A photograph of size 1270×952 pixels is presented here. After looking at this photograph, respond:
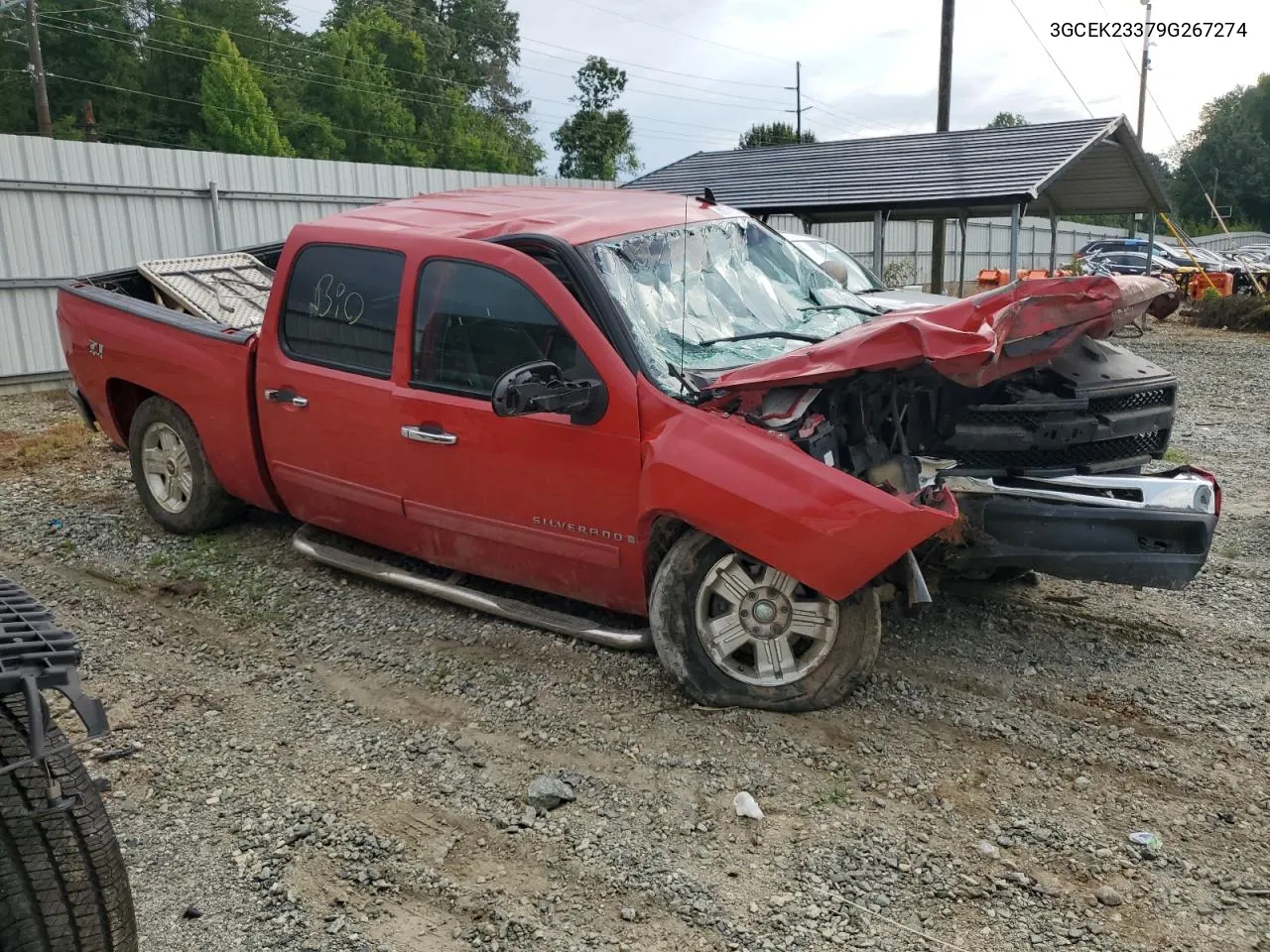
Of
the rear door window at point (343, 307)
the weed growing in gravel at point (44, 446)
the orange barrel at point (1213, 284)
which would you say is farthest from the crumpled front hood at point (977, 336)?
the orange barrel at point (1213, 284)

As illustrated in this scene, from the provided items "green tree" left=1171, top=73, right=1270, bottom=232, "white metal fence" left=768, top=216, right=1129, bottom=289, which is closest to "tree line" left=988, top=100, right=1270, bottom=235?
"green tree" left=1171, top=73, right=1270, bottom=232

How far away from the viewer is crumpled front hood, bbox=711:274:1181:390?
3633 millimetres

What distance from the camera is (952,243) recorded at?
33.2 meters

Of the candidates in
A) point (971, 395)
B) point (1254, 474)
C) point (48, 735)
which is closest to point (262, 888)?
point (48, 735)

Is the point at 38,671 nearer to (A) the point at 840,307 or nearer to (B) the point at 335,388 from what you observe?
(B) the point at 335,388

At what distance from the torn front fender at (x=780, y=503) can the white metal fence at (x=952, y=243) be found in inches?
778

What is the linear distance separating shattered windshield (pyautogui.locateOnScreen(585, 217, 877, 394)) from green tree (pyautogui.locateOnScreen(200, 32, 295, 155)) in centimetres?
3948

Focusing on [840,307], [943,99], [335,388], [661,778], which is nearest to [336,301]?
[335,388]

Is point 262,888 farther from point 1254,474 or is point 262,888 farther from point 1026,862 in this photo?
point 1254,474

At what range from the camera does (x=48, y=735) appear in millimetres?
2125

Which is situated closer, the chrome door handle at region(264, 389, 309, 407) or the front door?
the front door

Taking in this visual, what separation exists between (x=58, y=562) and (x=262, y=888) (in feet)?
11.8

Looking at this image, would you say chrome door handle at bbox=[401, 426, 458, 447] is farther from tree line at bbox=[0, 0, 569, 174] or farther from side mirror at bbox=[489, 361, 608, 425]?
tree line at bbox=[0, 0, 569, 174]

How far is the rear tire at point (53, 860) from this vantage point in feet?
6.66
